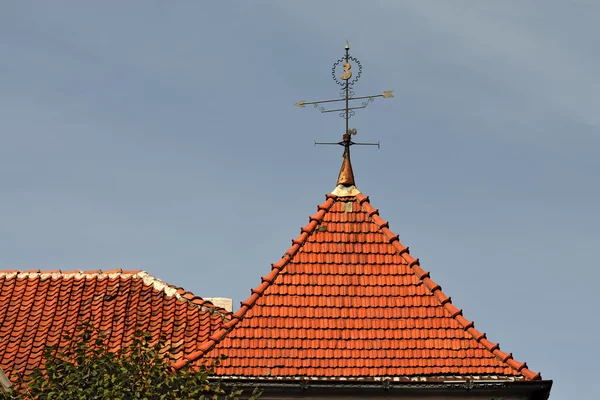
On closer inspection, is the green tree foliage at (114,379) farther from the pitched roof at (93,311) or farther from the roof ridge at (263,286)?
the pitched roof at (93,311)

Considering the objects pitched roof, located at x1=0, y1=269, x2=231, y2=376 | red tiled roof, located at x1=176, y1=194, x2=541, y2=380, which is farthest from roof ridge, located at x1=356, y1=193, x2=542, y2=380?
pitched roof, located at x1=0, y1=269, x2=231, y2=376

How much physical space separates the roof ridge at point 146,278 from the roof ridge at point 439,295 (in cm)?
313

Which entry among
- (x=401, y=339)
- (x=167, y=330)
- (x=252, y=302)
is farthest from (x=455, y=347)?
(x=167, y=330)

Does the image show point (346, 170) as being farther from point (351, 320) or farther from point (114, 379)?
point (114, 379)

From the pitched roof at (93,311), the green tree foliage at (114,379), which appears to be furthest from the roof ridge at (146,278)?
the green tree foliage at (114,379)

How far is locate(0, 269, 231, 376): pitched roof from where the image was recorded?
2839cm

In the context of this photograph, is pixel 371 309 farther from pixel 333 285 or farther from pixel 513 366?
pixel 513 366

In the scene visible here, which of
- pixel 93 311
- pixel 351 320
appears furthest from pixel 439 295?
pixel 93 311

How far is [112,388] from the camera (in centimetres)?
2319

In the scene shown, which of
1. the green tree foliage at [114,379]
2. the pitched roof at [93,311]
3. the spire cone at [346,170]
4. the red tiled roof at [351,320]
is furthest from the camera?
the spire cone at [346,170]

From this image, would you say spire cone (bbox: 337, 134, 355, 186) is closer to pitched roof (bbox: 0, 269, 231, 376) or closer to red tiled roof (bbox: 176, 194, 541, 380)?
red tiled roof (bbox: 176, 194, 541, 380)

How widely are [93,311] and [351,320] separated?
5.00m

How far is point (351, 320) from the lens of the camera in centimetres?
2706

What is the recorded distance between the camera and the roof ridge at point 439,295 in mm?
26312
